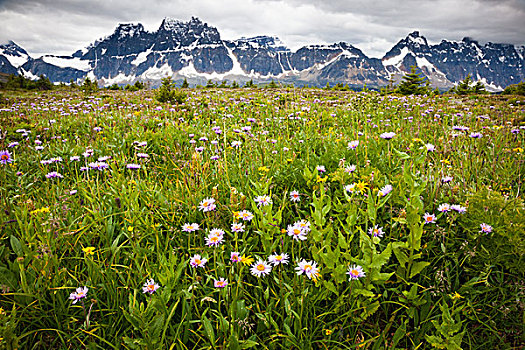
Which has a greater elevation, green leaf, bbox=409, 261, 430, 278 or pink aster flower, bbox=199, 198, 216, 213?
pink aster flower, bbox=199, 198, 216, 213

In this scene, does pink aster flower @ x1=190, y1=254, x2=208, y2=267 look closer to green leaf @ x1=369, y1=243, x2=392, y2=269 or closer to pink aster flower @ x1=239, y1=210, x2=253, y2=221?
pink aster flower @ x1=239, y1=210, x2=253, y2=221

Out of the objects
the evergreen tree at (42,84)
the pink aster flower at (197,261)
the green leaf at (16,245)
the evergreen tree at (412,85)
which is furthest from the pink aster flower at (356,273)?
the evergreen tree at (42,84)

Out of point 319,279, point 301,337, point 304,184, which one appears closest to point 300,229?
point 319,279

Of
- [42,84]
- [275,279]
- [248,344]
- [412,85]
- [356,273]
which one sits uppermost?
[42,84]

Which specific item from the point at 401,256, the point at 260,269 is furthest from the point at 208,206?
the point at 401,256

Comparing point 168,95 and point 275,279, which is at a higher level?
point 168,95

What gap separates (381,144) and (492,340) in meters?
2.42

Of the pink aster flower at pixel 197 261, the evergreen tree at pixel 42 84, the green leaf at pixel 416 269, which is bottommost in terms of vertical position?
the green leaf at pixel 416 269

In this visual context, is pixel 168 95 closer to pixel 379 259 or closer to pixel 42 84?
pixel 379 259

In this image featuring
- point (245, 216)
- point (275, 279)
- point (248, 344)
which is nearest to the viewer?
point (248, 344)

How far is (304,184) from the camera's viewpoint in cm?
302

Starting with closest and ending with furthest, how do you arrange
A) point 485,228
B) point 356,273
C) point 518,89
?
point 356,273
point 485,228
point 518,89

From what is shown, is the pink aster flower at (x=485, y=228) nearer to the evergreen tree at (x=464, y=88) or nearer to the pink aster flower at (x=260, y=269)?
the pink aster flower at (x=260, y=269)


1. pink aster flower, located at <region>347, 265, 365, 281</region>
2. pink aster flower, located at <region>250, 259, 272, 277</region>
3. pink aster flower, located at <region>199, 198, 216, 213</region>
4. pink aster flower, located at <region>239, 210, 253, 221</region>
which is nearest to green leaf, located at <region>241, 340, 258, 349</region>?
pink aster flower, located at <region>250, 259, 272, 277</region>
